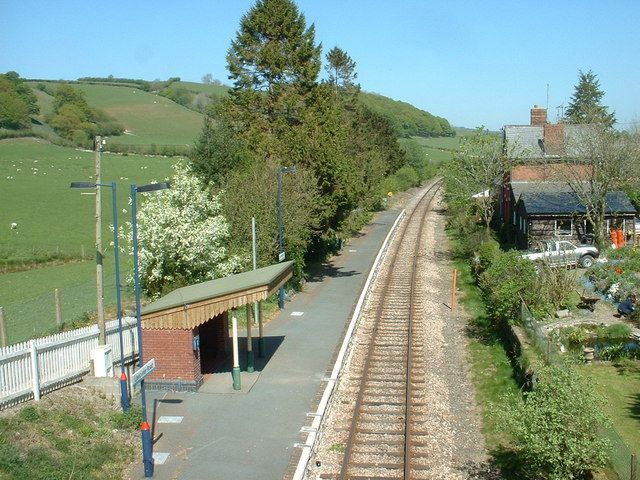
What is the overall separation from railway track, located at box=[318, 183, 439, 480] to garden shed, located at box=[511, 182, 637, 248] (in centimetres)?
1158

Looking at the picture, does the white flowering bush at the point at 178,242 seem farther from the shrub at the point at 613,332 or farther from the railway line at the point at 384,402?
the shrub at the point at 613,332


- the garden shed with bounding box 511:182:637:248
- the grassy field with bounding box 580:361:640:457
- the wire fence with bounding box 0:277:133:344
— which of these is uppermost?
the garden shed with bounding box 511:182:637:248

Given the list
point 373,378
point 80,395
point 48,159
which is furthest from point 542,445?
point 48,159

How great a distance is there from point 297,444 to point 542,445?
545 cm

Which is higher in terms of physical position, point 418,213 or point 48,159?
point 48,159

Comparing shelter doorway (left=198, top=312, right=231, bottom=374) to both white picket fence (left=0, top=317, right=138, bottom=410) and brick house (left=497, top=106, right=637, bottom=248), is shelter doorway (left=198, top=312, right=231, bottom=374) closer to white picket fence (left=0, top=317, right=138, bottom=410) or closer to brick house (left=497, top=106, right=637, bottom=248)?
white picket fence (left=0, top=317, right=138, bottom=410)

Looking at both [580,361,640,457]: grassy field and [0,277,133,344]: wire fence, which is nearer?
[580,361,640,457]: grassy field

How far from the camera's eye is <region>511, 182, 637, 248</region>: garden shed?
3997 cm

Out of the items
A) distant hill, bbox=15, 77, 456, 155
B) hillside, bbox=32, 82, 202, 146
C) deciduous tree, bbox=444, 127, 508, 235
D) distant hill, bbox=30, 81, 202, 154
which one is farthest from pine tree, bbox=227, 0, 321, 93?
hillside, bbox=32, 82, 202, 146

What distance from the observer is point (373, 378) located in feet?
64.2

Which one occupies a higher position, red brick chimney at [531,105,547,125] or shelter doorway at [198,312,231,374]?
red brick chimney at [531,105,547,125]

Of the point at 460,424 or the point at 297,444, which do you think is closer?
the point at 297,444

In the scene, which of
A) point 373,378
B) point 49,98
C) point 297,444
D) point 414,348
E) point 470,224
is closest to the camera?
point 297,444

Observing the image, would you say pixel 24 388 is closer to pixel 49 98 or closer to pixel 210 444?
pixel 210 444
